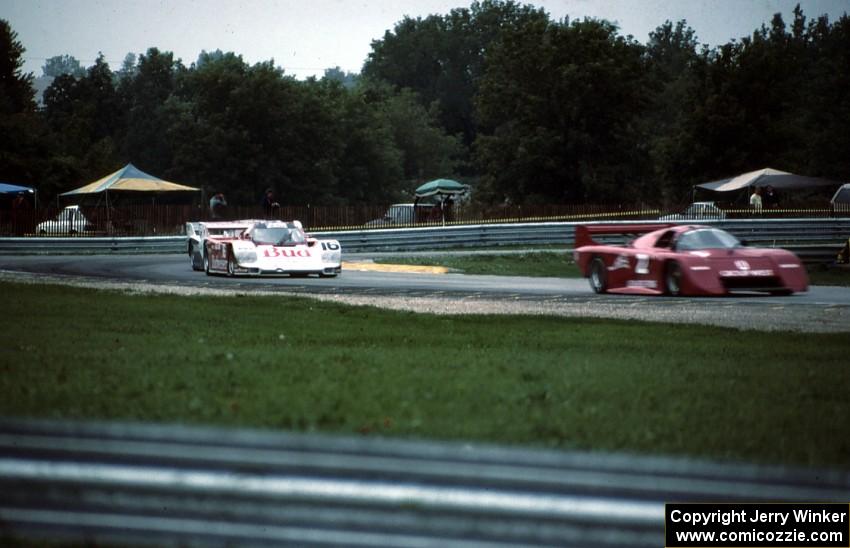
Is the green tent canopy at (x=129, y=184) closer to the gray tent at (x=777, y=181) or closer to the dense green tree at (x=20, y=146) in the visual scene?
the dense green tree at (x=20, y=146)

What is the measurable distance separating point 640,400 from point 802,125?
86.1 metres

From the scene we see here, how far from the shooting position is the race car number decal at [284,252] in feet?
84.9

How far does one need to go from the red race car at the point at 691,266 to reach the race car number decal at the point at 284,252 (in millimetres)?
6564

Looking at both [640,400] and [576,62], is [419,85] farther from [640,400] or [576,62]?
[640,400]

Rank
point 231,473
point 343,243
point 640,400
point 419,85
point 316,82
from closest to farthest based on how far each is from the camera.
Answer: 1. point 231,473
2. point 640,400
3. point 343,243
4. point 316,82
5. point 419,85

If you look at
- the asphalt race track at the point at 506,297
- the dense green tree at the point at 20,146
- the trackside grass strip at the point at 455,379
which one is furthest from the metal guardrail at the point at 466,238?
the dense green tree at the point at 20,146

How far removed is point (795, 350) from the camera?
12156 millimetres

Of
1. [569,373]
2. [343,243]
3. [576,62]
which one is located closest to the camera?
[569,373]

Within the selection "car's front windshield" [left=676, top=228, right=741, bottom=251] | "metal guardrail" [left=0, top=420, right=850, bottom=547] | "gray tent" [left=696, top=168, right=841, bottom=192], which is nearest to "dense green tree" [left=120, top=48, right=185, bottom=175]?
"gray tent" [left=696, top=168, right=841, bottom=192]

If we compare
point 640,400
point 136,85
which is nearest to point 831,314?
point 640,400

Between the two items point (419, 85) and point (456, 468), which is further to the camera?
point (419, 85)

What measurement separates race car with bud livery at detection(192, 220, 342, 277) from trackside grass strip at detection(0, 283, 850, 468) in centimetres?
1015

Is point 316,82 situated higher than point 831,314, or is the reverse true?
point 316,82

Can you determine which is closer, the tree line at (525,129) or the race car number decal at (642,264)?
the race car number decal at (642,264)
